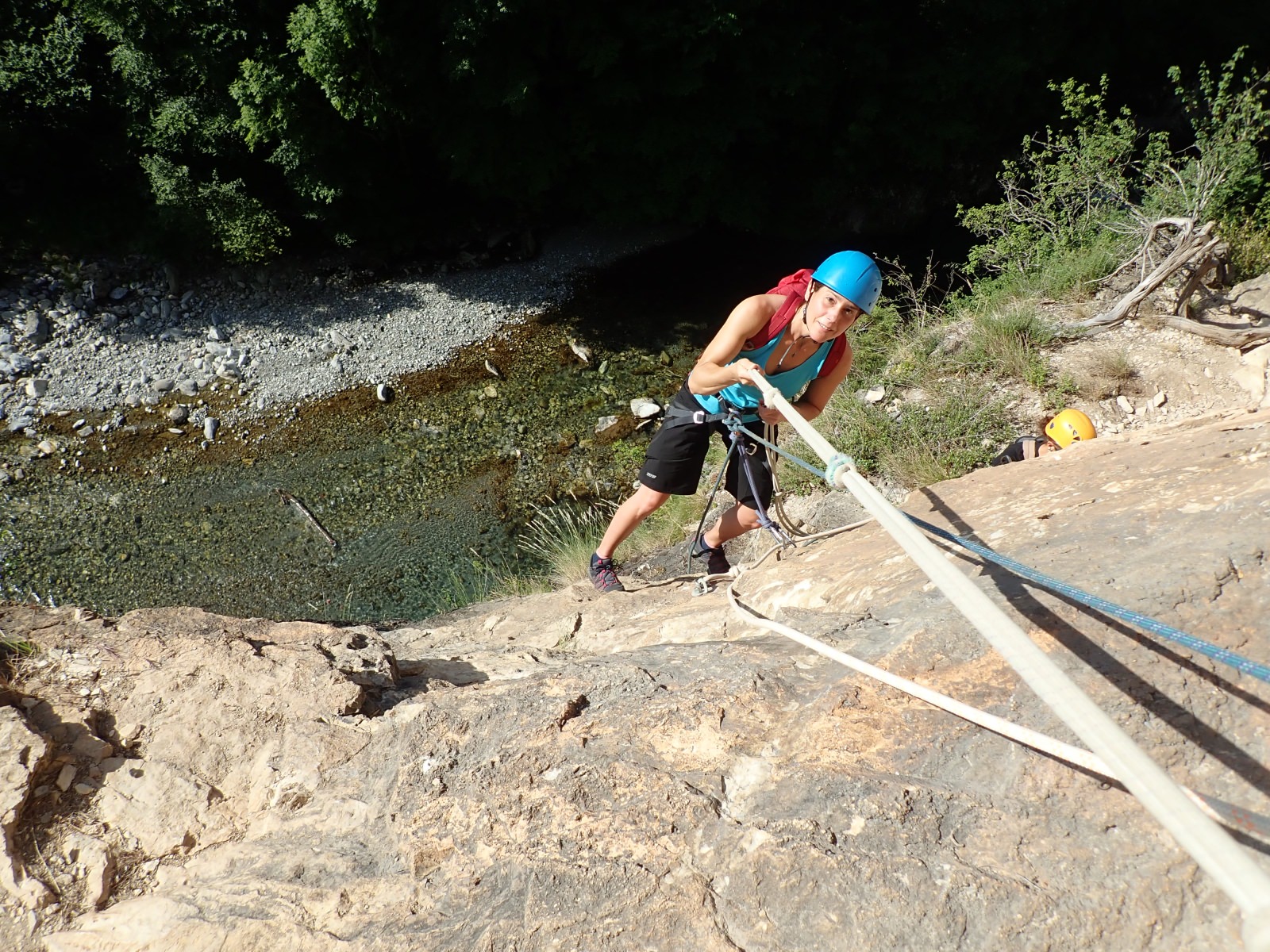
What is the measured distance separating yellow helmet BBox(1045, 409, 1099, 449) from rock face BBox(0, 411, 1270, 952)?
178 cm

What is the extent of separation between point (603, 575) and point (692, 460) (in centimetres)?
91

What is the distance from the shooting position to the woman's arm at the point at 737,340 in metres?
2.69

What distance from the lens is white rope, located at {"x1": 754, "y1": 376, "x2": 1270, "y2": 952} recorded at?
2.86 ft

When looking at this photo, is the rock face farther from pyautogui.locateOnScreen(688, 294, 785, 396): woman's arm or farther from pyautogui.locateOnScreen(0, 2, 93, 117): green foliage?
pyautogui.locateOnScreen(0, 2, 93, 117): green foliage

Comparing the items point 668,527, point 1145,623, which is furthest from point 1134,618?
point 668,527

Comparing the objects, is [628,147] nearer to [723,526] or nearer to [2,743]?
[723,526]

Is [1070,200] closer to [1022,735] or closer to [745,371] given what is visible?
[745,371]

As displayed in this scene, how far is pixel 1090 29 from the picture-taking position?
38.9 feet

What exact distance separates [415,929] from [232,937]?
0.39 metres

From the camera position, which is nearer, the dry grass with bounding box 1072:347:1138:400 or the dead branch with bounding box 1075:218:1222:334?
the dry grass with bounding box 1072:347:1138:400

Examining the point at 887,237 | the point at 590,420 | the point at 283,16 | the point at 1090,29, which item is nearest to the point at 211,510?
the point at 590,420

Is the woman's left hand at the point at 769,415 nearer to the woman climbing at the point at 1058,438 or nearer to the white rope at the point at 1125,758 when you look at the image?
the white rope at the point at 1125,758

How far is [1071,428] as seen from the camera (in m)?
4.16

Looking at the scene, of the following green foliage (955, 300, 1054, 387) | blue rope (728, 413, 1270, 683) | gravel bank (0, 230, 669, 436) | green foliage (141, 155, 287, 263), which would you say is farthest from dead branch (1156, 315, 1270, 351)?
green foliage (141, 155, 287, 263)
